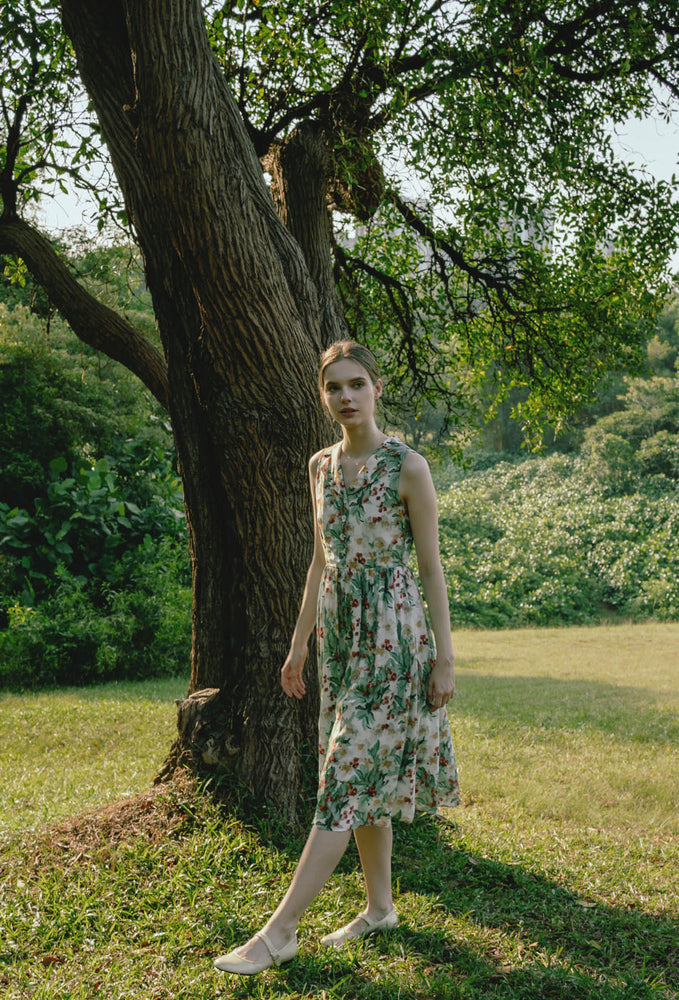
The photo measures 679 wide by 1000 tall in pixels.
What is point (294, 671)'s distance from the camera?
11.4 feet

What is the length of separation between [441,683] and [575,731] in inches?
201

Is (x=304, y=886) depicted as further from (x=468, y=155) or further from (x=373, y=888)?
(x=468, y=155)

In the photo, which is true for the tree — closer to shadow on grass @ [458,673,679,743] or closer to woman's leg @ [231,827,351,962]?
woman's leg @ [231,827,351,962]

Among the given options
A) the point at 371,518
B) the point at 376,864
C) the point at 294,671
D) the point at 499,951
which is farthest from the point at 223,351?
the point at 499,951

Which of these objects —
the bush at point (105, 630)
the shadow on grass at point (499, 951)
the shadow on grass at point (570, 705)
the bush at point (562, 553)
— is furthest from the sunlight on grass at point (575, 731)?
the bush at point (105, 630)

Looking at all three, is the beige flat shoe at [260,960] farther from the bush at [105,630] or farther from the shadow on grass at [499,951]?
the bush at [105,630]

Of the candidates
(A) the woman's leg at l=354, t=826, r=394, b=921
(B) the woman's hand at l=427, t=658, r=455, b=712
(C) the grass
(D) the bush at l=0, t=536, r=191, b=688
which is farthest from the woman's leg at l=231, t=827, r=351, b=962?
(D) the bush at l=0, t=536, r=191, b=688

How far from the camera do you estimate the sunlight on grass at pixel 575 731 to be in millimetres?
5477

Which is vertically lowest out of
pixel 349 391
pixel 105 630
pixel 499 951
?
pixel 499 951

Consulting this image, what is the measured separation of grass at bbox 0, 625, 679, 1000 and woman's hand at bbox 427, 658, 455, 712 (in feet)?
3.15

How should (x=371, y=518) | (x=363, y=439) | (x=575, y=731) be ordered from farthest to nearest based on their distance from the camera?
(x=575, y=731) → (x=363, y=439) → (x=371, y=518)

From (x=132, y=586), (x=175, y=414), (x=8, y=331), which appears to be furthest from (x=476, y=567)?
(x=175, y=414)

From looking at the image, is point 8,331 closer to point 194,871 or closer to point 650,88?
point 650,88

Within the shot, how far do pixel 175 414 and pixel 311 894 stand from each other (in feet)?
8.07
